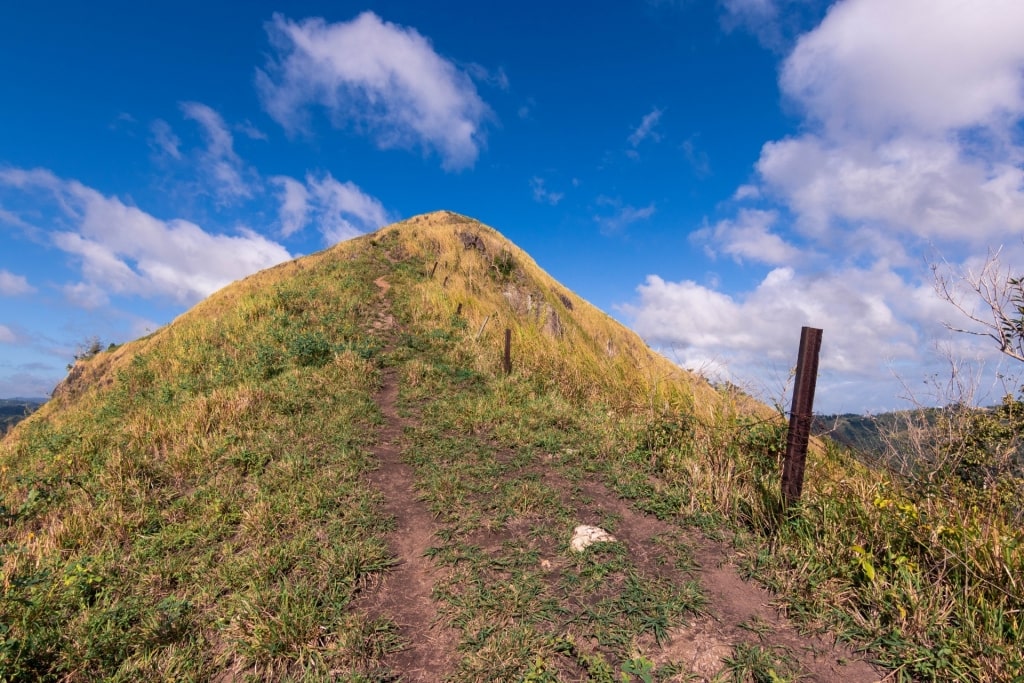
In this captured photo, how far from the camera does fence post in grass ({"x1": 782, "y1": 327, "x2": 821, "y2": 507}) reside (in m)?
4.11

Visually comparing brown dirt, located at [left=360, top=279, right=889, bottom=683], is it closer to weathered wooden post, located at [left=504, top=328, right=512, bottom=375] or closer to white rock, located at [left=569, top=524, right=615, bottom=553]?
white rock, located at [left=569, top=524, right=615, bottom=553]

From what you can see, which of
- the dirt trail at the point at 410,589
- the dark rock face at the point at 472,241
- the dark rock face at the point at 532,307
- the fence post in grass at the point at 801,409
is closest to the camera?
the dirt trail at the point at 410,589

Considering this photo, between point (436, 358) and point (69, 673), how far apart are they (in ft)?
25.1

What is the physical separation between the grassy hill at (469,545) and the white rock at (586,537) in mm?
92

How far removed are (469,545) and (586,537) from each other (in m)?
1.10

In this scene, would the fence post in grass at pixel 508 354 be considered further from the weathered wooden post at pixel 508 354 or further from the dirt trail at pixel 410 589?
the dirt trail at pixel 410 589

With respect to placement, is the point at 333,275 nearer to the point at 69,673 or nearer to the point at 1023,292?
the point at 69,673

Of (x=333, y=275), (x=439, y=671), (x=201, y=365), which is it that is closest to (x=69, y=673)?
(x=439, y=671)

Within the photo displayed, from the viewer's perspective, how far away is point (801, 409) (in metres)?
4.14

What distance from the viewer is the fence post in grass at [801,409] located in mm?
4107

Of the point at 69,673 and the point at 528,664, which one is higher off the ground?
the point at 528,664

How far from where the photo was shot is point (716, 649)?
3.00 metres

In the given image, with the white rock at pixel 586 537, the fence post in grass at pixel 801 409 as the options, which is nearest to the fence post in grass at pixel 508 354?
the white rock at pixel 586 537

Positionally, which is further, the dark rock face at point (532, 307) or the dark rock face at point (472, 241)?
the dark rock face at point (472, 241)
